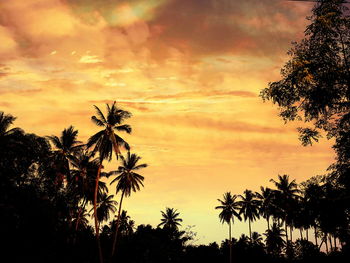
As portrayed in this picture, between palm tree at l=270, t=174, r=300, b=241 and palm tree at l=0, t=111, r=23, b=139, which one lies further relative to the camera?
palm tree at l=270, t=174, r=300, b=241

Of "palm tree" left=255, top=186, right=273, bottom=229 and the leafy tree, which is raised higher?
"palm tree" left=255, top=186, right=273, bottom=229

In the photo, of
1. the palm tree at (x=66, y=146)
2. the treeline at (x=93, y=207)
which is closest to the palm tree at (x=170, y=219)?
the treeline at (x=93, y=207)

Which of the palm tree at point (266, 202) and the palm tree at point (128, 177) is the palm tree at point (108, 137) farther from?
the palm tree at point (266, 202)

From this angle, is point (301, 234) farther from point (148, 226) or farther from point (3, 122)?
point (3, 122)

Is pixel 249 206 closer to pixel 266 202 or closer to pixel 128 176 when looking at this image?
pixel 266 202

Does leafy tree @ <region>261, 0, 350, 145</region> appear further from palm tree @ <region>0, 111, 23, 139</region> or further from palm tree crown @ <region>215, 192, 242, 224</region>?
palm tree crown @ <region>215, 192, 242, 224</region>

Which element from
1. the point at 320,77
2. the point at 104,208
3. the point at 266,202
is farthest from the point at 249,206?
the point at 320,77

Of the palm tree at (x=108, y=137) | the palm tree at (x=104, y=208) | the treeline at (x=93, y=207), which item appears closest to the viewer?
the treeline at (x=93, y=207)

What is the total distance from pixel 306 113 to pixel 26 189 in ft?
68.4

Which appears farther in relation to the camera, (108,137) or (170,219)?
(170,219)

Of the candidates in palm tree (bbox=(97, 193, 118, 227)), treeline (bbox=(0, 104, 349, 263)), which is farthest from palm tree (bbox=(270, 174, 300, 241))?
palm tree (bbox=(97, 193, 118, 227))

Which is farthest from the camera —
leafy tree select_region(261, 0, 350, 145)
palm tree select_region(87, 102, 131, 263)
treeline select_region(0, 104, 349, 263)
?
palm tree select_region(87, 102, 131, 263)

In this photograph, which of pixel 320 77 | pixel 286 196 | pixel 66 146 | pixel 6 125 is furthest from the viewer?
pixel 286 196

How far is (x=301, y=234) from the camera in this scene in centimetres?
8619
